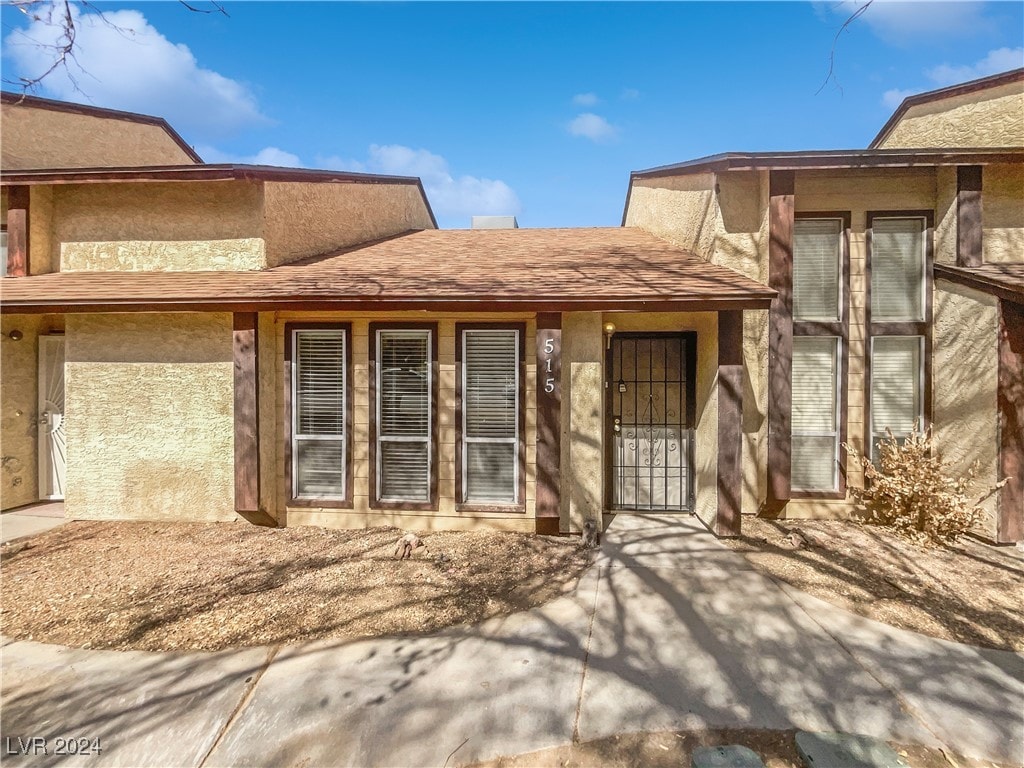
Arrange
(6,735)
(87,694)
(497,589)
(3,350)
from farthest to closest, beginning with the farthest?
1. (3,350)
2. (497,589)
3. (87,694)
4. (6,735)

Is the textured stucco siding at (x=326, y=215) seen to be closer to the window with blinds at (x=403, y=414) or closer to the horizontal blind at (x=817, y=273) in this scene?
the window with blinds at (x=403, y=414)

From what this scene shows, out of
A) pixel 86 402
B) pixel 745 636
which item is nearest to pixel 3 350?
pixel 86 402

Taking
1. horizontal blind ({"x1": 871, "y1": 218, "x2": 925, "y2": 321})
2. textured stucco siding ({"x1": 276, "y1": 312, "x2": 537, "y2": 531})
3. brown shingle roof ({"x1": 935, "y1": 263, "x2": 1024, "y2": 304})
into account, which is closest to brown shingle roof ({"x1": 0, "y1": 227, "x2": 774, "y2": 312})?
textured stucco siding ({"x1": 276, "y1": 312, "x2": 537, "y2": 531})

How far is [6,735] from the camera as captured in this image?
2703 millimetres

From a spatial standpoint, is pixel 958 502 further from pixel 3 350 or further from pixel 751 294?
pixel 3 350

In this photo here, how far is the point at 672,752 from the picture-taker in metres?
2.51

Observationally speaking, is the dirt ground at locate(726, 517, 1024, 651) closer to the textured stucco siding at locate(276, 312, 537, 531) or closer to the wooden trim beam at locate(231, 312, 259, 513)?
the textured stucco siding at locate(276, 312, 537, 531)

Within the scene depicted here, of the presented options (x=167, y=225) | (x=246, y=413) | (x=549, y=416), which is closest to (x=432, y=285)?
→ (x=549, y=416)

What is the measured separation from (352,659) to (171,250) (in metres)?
6.72

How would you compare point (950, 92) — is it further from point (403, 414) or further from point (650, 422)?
point (403, 414)

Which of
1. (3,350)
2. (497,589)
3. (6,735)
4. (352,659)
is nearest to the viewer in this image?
(6,735)

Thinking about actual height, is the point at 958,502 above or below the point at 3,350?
below

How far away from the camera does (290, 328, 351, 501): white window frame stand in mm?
5977

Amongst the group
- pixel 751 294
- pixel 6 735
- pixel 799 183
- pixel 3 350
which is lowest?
pixel 6 735
